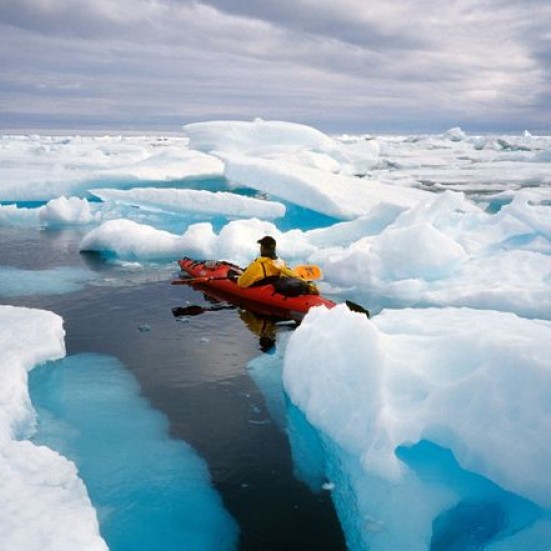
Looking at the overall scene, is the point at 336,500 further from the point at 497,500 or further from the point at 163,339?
the point at 163,339

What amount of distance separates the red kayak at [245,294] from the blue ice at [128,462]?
9.45 ft

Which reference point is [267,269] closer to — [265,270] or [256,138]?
[265,270]

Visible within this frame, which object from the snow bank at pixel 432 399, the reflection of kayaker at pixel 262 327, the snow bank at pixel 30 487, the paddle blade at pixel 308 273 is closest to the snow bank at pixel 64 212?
the reflection of kayaker at pixel 262 327

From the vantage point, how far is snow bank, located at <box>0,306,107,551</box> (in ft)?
9.32

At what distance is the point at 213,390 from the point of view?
5.71 metres

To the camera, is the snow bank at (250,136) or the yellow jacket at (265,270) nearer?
the yellow jacket at (265,270)

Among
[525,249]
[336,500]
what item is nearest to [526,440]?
[336,500]

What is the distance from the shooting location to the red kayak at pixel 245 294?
823 cm

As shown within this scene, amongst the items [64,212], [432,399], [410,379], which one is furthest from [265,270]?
[64,212]

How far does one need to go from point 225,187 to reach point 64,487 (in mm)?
18600

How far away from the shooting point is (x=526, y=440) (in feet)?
11.8

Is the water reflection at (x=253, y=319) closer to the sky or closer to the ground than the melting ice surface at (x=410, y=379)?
closer to the ground

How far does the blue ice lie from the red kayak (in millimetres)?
2880

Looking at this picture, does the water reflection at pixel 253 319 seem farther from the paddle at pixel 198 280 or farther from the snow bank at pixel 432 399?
the snow bank at pixel 432 399
